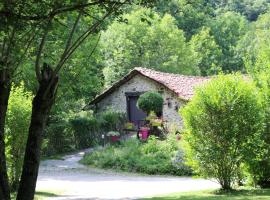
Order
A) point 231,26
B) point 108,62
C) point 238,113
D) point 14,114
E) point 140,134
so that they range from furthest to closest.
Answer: point 231,26
point 108,62
point 140,134
point 14,114
point 238,113

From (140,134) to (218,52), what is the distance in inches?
1322

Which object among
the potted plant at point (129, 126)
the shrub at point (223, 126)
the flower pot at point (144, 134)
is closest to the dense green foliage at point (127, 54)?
the shrub at point (223, 126)

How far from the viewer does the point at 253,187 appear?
14.2 meters

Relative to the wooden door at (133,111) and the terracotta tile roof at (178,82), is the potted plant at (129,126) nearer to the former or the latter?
the wooden door at (133,111)

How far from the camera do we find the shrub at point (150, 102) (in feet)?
91.5

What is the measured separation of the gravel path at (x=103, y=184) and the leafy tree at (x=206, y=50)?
35747 mm

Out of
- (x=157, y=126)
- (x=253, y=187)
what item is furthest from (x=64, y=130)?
(x=253, y=187)

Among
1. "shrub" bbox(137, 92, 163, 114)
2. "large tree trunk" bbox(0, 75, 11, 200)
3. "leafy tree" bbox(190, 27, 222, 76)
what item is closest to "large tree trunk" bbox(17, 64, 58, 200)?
"large tree trunk" bbox(0, 75, 11, 200)

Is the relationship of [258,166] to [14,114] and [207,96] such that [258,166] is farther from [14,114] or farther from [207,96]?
[14,114]

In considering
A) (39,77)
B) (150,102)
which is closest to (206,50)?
(150,102)

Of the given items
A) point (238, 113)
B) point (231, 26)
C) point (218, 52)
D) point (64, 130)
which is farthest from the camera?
point (231, 26)

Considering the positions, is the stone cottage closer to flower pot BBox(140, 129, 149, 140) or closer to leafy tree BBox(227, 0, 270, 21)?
flower pot BBox(140, 129, 149, 140)

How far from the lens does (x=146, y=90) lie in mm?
31422

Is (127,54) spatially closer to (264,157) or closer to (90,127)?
(90,127)
